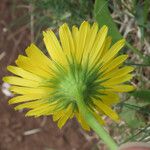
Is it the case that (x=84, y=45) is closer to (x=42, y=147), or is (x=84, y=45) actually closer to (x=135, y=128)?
(x=135, y=128)

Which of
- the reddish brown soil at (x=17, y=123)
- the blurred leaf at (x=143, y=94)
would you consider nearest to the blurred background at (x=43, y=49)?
the reddish brown soil at (x=17, y=123)

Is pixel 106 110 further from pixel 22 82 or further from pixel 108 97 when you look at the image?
pixel 22 82

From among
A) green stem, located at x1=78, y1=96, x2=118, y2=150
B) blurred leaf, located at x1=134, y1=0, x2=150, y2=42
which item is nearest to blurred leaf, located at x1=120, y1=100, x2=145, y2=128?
blurred leaf, located at x1=134, y1=0, x2=150, y2=42

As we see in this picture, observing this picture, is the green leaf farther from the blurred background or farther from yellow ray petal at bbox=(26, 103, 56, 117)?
yellow ray petal at bbox=(26, 103, 56, 117)

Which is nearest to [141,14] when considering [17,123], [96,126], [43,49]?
[43,49]

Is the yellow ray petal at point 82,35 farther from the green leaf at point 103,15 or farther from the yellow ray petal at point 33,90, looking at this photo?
the green leaf at point 103,15

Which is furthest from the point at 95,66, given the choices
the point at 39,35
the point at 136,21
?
the point at 39,35

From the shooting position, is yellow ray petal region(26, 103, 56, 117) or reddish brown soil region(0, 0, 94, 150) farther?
reddish brown soil region(0, 0, 94, 150)

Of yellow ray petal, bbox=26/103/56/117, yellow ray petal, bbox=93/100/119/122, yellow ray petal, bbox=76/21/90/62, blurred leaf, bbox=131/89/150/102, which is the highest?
yellow ray petal, bbox=76/21/90/62
